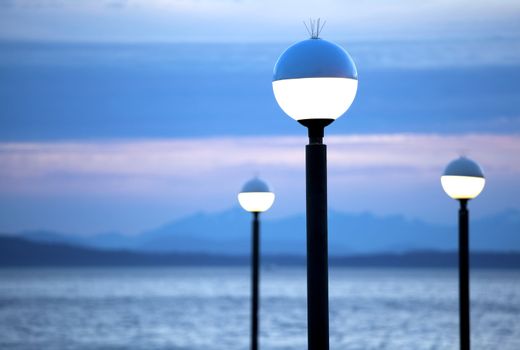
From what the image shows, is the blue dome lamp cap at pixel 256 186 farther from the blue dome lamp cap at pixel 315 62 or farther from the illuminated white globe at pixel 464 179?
the blue dome lamp cap at pixel 315 62


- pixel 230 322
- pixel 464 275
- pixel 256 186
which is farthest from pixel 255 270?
pixel 230 322

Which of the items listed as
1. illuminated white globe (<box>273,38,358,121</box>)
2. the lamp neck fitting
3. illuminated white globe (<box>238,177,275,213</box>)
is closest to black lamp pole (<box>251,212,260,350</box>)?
illuminated white globe (<box>238,177,275,213</box>)

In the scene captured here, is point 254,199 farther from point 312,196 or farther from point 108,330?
point 108,330

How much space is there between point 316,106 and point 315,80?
0.16 meters

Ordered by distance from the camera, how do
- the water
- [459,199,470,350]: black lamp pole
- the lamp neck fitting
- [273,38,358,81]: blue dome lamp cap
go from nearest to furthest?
[273,38,358,81]: blue dome lamp cap < the lamp neck fitting < [459,199,470,350]: black lamp pole < the water

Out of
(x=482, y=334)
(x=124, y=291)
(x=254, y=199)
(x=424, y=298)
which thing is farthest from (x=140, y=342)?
(x=124, y=291)

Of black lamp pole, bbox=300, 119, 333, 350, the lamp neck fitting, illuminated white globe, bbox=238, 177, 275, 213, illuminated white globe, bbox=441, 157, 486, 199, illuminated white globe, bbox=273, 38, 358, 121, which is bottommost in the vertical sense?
black lamp pole, bbox=300, 119, 333, 350

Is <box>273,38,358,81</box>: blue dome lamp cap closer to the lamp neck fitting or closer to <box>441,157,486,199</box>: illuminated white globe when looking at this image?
the lamp neck fitting

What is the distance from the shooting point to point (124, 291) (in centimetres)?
15750

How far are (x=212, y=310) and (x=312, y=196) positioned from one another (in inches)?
3912

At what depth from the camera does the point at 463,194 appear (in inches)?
442

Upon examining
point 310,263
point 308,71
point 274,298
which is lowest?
point 310,263

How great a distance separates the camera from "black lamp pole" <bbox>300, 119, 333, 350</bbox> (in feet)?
19.3

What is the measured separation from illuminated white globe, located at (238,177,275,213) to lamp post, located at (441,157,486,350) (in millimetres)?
3307
